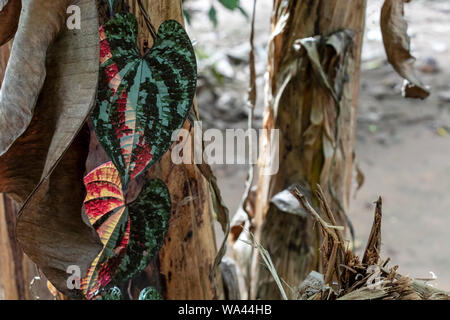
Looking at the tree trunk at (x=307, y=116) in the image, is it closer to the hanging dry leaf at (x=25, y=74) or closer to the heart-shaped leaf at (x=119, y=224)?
the heart-shaped leaf at (x=119, y=224)

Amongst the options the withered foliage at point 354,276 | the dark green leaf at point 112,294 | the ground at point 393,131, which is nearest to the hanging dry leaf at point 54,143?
the dark green leaf at point 112,294

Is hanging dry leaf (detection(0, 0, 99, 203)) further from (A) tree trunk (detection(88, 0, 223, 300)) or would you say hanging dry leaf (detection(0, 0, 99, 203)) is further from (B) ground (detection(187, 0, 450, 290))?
(B) ground (detection(187, 0, 450, 290))

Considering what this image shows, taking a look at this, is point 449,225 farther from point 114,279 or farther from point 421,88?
point 114,279

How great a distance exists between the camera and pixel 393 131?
255cm

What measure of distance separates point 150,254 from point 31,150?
0.64 feet

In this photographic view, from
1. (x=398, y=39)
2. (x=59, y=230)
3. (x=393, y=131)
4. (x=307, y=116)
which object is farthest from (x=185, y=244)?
(x=393, y=131)

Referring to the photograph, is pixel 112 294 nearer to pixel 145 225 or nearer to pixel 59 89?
pixel 145 225

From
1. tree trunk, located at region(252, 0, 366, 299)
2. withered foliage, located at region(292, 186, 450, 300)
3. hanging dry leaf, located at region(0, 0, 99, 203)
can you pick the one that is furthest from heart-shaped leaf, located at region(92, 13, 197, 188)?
tree trunk, located at region(252, 0, 366, 299)

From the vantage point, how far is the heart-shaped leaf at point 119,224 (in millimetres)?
594

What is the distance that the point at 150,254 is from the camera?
0.65 metres

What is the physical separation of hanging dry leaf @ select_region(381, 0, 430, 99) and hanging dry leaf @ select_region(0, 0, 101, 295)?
0.50 m

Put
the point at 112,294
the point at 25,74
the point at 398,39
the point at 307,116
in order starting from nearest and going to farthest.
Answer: the point at 25,74 → the point at 112,294 → the point at 398,39 → the point at 307,116

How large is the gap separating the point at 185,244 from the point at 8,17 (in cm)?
38

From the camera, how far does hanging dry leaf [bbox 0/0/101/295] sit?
48 cm
